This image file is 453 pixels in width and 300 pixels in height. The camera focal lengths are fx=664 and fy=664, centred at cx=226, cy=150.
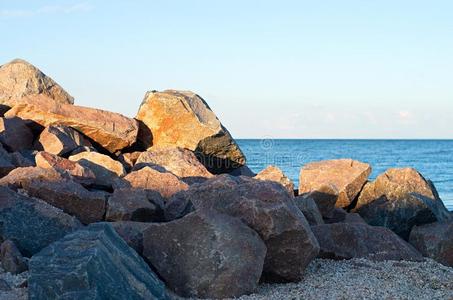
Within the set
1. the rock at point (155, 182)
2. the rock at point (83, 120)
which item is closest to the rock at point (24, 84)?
the rock at point (83, 120)

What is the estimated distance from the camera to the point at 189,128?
1288 centimetres

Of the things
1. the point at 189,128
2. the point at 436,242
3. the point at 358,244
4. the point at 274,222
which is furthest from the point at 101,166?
the point at 436,242

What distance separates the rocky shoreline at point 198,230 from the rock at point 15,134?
0.08 feet

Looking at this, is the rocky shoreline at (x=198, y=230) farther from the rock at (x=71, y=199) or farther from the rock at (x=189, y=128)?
the rock at (x=189, y=128)

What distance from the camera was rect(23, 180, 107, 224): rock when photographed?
7645 mm

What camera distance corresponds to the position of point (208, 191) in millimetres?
7129

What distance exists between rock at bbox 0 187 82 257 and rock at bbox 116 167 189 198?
6.32ft

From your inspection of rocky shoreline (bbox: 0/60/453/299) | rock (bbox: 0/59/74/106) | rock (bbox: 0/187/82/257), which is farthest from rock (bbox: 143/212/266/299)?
rock (bbox: 0/59/74/106)

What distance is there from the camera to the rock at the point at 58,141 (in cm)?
1128

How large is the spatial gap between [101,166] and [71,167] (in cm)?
107

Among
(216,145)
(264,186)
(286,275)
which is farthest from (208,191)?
(216,145)

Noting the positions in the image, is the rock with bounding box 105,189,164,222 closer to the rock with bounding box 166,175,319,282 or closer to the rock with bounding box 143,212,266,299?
the rock with bounding box 166,175,319,282

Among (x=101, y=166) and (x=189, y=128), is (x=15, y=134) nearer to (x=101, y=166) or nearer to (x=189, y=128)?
(x=101, y=166)

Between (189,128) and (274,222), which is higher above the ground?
(189,128)
